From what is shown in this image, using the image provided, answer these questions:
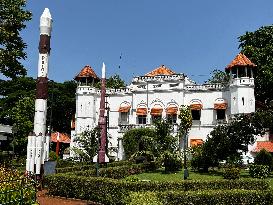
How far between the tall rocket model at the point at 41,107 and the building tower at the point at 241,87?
2244 cm

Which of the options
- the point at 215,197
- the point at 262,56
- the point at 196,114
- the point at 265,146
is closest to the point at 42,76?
the point at 215,197

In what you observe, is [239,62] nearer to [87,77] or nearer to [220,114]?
[220,114]

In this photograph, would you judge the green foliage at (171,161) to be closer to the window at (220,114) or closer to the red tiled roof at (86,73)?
the window at (220,114)

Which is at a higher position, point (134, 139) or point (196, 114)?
point (196, 114)

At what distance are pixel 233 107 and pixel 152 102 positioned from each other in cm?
937

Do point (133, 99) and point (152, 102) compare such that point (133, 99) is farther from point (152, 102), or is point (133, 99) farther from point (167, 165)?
point (167, 165)

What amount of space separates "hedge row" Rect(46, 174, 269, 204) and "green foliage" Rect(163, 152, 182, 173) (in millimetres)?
10672

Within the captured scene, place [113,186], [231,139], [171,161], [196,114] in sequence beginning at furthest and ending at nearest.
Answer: [196,114], [171,161], [231,139], [113,186]

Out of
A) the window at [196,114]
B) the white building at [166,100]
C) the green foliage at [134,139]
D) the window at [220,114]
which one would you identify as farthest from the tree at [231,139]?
the window at [196,114]

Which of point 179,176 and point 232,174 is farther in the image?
point 179,176

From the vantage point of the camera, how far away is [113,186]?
55.6 feet

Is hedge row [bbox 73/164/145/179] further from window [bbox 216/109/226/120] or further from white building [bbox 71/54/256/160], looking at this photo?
window [bbox 216/109/226/120]

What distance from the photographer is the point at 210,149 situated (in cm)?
2855

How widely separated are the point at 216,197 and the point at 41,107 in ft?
41.2
